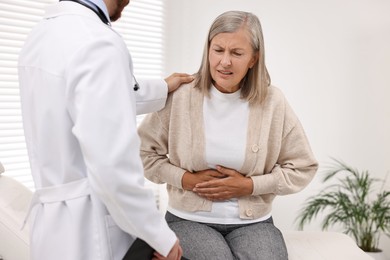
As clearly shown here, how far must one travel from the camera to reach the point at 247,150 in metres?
1.94

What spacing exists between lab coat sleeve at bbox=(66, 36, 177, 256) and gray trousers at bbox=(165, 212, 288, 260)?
0.59 m

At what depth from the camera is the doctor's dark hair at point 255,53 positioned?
74.9 inches

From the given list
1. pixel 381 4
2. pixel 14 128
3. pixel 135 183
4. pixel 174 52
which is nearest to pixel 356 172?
pixel 381 4

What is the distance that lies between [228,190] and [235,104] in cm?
33

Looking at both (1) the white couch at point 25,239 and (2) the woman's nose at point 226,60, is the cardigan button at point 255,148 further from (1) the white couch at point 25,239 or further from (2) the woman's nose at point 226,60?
(1) the white couch at point 25,239

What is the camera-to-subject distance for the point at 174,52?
3.96m

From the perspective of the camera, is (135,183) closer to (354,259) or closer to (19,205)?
(19,205)

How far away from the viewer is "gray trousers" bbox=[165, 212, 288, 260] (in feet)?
5.97

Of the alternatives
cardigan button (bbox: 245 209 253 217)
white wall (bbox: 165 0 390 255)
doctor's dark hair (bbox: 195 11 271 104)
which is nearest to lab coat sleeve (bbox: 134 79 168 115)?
doctor's dark hair (bbox: 195 11 271 104)

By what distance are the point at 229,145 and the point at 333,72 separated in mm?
1932

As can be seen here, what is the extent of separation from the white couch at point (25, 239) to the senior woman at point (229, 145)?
0.88 feet

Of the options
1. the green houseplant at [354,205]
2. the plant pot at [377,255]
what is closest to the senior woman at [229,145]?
the green houseplant at [354,205]

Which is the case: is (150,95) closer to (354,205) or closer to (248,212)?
(248,212)

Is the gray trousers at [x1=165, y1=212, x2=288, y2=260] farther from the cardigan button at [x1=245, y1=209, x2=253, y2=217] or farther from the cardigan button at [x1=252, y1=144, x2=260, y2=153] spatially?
the cardigan button at [x1=252, y1=144, x2=260, y2=153]
